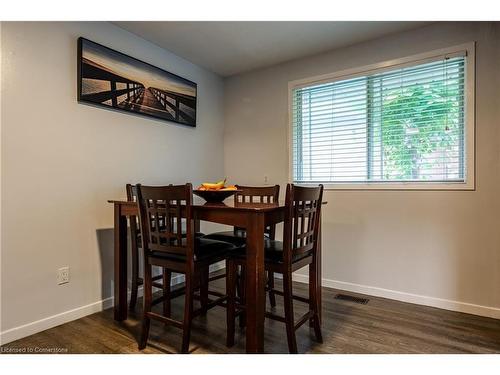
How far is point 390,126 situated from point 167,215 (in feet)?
6.87

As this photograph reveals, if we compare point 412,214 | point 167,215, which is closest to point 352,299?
point 412,214

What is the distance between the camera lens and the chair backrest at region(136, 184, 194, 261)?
1725 mm

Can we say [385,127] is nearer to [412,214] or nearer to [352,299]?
[412,214]

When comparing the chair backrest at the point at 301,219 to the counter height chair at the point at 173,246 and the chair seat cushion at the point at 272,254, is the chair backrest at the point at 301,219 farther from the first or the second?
the counter height chair at the point at 173,246

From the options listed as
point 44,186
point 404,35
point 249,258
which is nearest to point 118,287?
point 44,186

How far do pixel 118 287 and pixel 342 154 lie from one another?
7.41ft

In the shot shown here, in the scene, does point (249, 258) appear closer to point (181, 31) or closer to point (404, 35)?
point (181, 31)

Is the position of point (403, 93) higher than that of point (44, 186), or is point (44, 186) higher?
point (403, 93)

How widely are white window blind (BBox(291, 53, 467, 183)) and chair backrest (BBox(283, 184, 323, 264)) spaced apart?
1172mm

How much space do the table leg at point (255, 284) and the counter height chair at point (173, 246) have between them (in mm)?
311

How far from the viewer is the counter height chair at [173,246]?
1.74 metres

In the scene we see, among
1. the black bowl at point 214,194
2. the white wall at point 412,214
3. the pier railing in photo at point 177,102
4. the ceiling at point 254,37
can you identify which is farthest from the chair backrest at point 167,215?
the white wall at point 412,214

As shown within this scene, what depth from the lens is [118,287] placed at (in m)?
2.35
